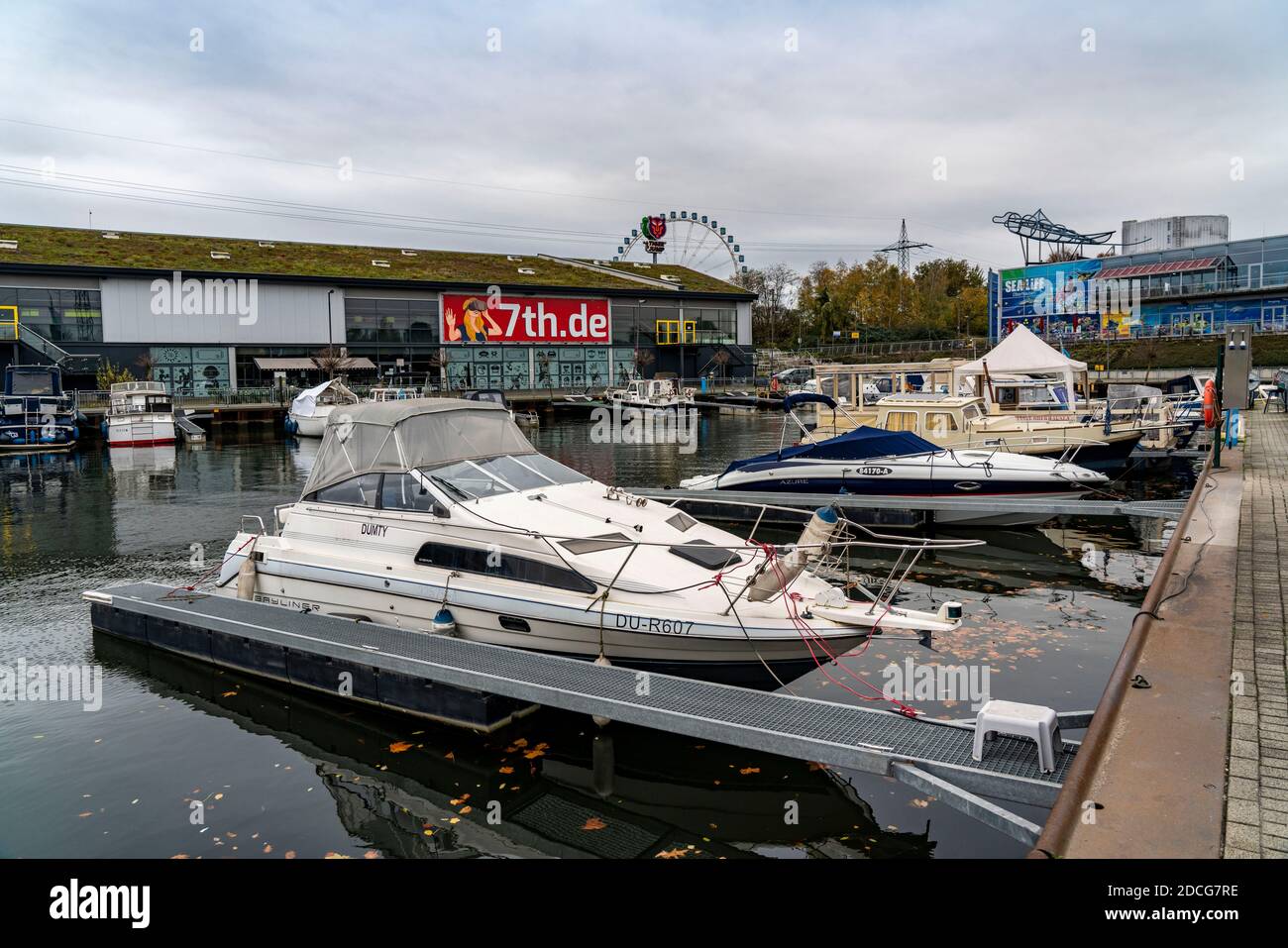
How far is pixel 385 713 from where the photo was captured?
366 inches

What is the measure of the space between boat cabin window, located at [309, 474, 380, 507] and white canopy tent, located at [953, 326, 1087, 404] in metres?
21.1

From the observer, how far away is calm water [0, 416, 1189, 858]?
6852mm

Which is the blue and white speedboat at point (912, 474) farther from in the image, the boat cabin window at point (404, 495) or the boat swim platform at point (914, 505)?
the boat cabin window at point (404, 495)

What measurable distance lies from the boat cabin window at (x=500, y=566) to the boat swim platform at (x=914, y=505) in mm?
7015

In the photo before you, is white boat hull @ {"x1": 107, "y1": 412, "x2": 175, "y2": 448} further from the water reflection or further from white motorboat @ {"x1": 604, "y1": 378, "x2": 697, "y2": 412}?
the water reflection

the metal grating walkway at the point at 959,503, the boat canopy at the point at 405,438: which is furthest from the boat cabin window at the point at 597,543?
the metal grating walkway at the point at 959,503

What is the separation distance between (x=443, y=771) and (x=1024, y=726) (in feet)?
17.0

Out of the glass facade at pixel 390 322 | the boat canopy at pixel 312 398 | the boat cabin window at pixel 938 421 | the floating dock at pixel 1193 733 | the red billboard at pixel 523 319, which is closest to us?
the floating dock at pixel 1193 733

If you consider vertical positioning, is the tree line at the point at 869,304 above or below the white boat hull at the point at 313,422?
above

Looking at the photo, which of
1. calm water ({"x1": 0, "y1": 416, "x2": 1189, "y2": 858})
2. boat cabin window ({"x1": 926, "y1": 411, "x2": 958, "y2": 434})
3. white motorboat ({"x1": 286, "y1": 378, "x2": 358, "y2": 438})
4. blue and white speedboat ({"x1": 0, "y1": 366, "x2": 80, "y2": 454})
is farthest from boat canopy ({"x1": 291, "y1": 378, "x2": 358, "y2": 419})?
calm water ({"x1": 0, "y1": 416, "x2": 1189, "y2": 858})

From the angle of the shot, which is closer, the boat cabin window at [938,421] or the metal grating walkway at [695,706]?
the metal grating walkway at [695,706]

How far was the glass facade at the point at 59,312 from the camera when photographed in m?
52.5

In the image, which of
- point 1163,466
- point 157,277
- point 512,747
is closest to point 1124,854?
point 512,747

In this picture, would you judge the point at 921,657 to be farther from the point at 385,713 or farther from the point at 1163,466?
the point at 1163,466
